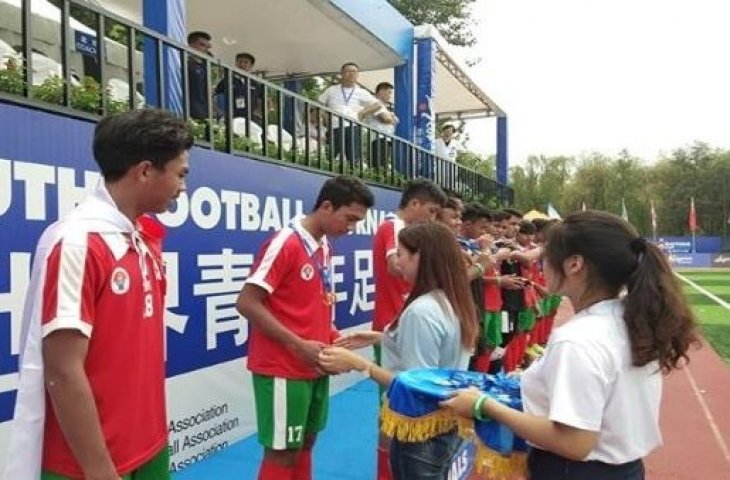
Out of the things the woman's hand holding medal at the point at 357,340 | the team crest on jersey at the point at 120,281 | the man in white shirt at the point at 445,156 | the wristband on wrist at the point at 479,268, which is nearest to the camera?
the team crest on jersey at the point at 120,281

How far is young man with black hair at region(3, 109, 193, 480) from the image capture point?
1.55 m

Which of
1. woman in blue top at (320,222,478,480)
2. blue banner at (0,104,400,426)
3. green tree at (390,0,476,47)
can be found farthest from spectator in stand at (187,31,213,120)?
green tree at (390,0,476,47)

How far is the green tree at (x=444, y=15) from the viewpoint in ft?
73.3

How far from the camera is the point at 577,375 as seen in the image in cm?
162

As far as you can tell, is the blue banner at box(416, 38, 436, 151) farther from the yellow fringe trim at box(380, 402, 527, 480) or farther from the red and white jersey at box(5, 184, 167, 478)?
the red and white jersey at box(5, 184, 167, 478)

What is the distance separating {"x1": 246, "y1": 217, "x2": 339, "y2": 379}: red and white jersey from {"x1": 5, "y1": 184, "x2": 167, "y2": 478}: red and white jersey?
107 cm

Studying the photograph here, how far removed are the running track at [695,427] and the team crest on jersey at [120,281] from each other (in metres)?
3.23

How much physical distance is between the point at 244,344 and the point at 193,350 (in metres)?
0.62

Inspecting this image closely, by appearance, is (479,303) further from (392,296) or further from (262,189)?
(262,189)

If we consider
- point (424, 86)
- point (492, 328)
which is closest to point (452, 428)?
point (492, 328)

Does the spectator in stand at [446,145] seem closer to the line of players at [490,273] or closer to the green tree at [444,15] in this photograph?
the line of players at [490,273]

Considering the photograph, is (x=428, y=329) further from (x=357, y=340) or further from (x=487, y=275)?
(x=487, y=275)

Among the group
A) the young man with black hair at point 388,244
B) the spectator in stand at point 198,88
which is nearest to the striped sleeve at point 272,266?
the young man with black hair at point 388,244

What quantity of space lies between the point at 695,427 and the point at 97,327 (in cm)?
549
